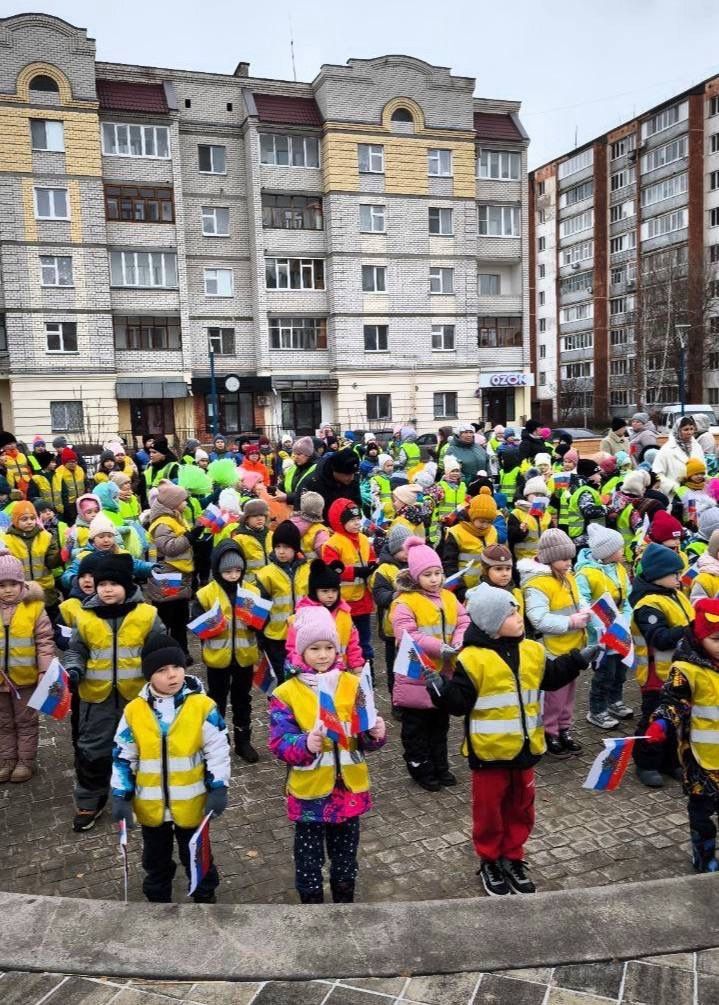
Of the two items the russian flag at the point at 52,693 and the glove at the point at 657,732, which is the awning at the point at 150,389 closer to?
the russian flag at the point at 52,693

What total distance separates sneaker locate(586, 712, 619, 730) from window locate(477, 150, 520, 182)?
3685 centimetres

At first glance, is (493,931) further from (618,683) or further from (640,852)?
(618,683)

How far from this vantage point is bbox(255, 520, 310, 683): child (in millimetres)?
6109

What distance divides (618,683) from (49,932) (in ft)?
15.7

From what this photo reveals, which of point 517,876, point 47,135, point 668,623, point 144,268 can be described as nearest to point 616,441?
point 668,623

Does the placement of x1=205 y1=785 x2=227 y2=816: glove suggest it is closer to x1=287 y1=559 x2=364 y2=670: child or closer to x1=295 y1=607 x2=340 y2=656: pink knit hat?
x1=295 y1=607 x2=340 y2=656: pink knit hat

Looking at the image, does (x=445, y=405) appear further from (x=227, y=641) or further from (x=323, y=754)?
(x=323, y=754)

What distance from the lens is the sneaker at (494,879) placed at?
4093 mm

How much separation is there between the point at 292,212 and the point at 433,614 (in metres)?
33.8

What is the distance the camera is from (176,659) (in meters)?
3.81

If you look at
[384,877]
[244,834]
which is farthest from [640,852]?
[244,834]

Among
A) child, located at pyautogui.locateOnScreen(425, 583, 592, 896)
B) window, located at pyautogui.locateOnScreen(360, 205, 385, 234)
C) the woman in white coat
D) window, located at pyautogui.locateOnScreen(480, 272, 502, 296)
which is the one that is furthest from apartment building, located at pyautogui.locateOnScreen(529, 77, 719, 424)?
child, located at pyautogui.locateOnScreen(425, 583, 592, 896)

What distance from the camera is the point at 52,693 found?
4.73 m

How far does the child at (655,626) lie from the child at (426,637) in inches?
47.1
